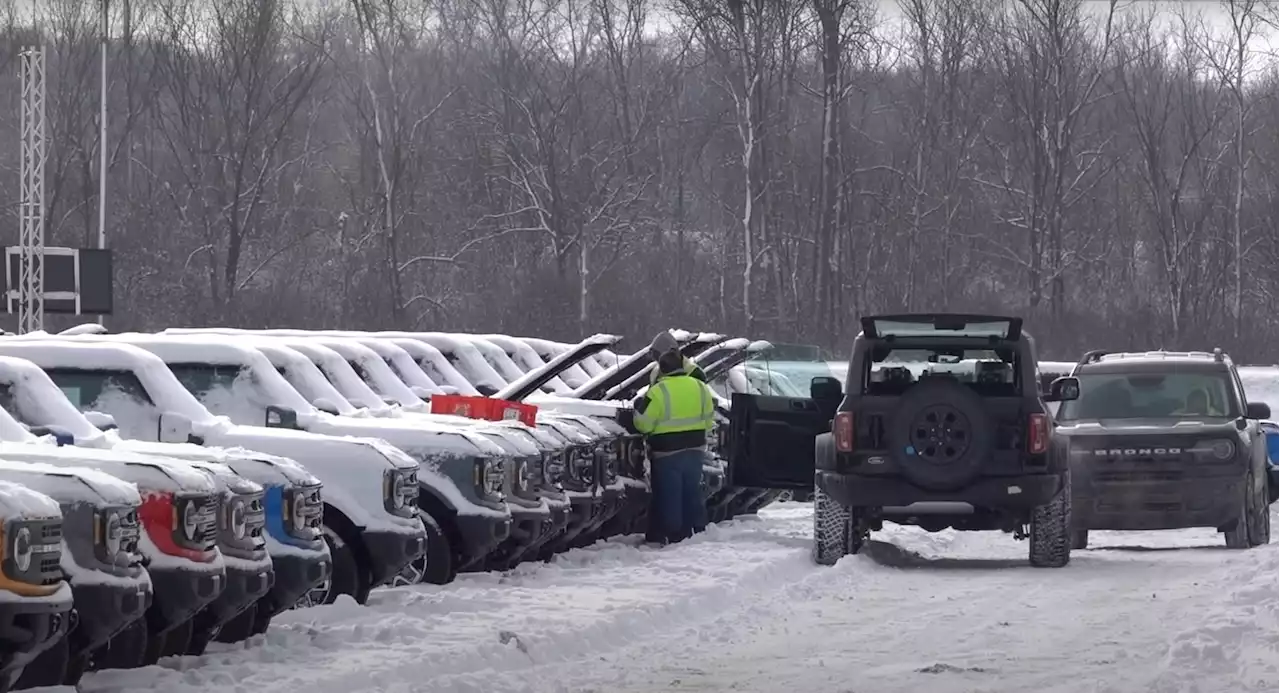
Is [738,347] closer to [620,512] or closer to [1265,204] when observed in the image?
[620,512]

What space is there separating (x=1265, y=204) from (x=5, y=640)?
55.8 m

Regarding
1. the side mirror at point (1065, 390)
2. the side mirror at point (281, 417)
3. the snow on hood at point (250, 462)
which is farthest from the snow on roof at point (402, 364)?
the snow on hood at point (250, 462)

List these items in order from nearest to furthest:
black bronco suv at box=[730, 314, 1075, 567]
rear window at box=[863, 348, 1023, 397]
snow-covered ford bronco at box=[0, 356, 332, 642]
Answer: snow-covered ford bronco at box=[0, 356, 332, 642] → black bronco suv at box=[730, 314, 1075, 567] → rear window at box=[863, 348, 1023, 397]

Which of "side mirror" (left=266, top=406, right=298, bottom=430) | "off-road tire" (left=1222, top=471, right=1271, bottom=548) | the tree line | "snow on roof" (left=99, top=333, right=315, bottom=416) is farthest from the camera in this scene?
the tree line

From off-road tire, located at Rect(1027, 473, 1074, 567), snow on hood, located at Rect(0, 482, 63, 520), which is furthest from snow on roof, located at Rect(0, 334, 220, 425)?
off-road tire, located at Rect(1027, 473, 1074, 567)

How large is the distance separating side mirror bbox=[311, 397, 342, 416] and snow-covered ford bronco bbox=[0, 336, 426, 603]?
1808 mm

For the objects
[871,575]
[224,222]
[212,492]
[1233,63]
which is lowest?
[871,575]

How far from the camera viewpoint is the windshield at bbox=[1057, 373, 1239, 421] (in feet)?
63.2

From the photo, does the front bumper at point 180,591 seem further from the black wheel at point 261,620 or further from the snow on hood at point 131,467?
the black wheel at point 261,620

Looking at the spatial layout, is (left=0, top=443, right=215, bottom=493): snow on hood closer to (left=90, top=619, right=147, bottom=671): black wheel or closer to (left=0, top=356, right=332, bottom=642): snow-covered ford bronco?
(left=90, top=619, right=147, bottom=671): black wheel

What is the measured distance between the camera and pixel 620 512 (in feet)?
58.5

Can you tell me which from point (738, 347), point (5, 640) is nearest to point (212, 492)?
point (5, 640)

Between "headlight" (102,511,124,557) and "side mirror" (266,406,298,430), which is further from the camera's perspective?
"side mirror" (266,406,298,430)

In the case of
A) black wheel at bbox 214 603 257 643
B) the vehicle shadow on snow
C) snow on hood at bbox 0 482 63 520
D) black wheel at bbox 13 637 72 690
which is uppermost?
snow on hood at bbox 0 482 63 520
